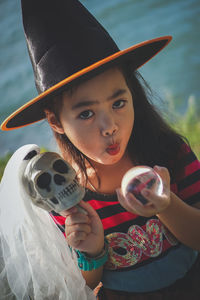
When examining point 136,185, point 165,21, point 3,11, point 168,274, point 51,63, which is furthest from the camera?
point 165,21

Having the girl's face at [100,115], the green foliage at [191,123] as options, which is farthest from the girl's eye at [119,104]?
the green foliage at [191,123]

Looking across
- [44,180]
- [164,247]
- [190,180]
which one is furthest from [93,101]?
[164,247]

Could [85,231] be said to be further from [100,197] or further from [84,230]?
[100,197]

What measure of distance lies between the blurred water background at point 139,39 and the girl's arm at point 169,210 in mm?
2205

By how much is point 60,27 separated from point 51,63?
0.33 feet

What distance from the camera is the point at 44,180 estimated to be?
74 centimetres

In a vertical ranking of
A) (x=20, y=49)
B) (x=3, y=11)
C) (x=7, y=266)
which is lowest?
(x=7, y=266)

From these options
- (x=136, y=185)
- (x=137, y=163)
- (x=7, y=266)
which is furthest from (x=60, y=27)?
(x=7, y=266)

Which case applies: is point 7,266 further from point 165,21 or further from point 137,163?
point 165,21

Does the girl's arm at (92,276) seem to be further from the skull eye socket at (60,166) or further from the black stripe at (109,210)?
the skull eye socket at (60,166)

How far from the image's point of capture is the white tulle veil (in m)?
1.05

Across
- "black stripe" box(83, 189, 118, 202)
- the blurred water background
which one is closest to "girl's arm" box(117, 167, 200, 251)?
"black stripe" box(83, 189, 118, 202)

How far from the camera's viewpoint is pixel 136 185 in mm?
680

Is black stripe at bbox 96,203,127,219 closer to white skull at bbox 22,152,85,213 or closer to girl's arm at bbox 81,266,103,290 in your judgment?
girl's arm at bbox 81,266,103,290
